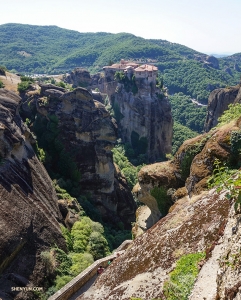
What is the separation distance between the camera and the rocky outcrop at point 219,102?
63.1 meters

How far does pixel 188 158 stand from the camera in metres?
18.9

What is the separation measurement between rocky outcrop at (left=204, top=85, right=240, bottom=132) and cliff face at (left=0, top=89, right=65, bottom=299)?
156 feet

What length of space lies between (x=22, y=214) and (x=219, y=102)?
54726mm

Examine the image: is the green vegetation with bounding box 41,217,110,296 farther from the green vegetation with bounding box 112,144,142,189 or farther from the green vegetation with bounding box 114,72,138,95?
the green vegetation with bounding box 114,72,138,95

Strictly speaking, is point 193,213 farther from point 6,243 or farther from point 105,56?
point 105,56

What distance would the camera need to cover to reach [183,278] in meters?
9.16

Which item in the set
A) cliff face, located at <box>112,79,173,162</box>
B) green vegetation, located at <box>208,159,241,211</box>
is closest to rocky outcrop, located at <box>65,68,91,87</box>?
cliff face, located at <box>112,79,173,162</box>

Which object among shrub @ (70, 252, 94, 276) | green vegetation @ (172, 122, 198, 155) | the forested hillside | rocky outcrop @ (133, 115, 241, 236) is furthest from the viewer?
the forested hillside

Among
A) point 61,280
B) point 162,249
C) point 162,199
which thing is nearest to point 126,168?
Answer: point 162,199

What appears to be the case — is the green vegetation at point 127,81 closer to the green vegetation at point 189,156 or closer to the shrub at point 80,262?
the shrub at point 80,262

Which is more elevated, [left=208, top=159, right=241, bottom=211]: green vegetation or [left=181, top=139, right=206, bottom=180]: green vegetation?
[left=208, top=159, right=241, bottom=211]: green vegetation

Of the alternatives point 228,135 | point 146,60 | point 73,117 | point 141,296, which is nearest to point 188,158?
point 228,135

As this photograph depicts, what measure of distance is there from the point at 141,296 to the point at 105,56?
17076 centimetres

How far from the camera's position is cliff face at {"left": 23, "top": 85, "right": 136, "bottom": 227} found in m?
38.6
